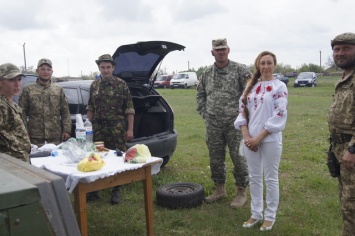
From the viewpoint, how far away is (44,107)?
4.50 meters

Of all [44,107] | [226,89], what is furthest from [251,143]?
[44,107]

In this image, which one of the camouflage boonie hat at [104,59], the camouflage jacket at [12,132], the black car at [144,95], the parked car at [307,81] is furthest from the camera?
the parked car at [307,81]

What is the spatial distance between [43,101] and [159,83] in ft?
101

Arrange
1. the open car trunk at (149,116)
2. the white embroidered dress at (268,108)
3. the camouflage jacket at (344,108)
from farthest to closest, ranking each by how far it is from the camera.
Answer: the open car trunk at (149,116) → the white embroidered dress at (268,108) → the camouflage jacket at (344,108)

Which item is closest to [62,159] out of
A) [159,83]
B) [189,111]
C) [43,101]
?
[43,101]


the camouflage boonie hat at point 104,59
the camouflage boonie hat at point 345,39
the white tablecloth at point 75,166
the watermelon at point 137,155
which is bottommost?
the white tablecloth at point 75,166

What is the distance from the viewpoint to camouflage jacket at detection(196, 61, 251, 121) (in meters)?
4.44

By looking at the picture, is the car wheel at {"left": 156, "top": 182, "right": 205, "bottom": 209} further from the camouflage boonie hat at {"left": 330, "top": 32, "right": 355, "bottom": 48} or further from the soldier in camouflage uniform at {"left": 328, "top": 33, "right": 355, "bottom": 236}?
the camouflage boonie hat at {"left": 330, "top": 32, "right": 355, "bottom": 48}

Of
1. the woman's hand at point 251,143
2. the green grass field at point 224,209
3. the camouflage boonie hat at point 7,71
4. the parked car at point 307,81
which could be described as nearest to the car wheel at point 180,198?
the green grass field at point 224,209

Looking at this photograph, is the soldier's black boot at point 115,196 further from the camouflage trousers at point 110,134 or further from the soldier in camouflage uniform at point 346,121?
the soldier in camouflage uniform at point 346,121

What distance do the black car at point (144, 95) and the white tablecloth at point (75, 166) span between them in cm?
143

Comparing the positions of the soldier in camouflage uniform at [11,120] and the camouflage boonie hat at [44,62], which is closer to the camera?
the soldier in camouflage uniform at [11,120]

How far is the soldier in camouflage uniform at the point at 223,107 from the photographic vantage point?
4.44m

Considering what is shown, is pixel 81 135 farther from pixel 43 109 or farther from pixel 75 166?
pixel 75 166
